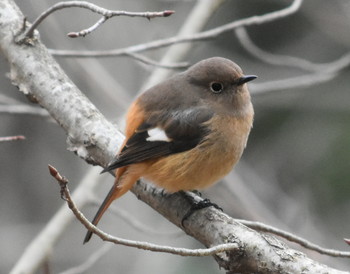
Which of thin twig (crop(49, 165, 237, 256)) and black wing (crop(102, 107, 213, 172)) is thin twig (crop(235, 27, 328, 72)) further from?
thin twig (crop(49, 165, 237, 256))

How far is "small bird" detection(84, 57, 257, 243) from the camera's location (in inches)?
143

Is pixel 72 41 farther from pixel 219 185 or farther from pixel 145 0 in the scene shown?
A: pixel 219 185

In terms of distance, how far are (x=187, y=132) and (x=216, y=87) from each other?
1.39 feet

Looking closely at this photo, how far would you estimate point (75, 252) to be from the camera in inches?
285

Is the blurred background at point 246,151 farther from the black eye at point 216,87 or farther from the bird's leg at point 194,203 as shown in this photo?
the bird's leg at point 194,203

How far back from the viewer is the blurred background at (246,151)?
608 cm

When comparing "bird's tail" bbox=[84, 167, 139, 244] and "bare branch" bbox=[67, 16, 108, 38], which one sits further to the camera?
"bird's tail" bbox=[84, 167, 139, 244]

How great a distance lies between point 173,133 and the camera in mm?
3760

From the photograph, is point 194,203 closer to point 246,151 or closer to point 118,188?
point 118,188

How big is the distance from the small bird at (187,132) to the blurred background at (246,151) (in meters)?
1.20

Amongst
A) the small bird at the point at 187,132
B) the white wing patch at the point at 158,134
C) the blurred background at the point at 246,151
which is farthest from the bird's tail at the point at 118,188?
the blurred background at the point at 246,151

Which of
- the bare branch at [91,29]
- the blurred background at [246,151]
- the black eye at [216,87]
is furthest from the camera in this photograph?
the blurred background at [246,151]

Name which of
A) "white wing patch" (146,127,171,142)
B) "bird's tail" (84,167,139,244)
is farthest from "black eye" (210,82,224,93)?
"bird's tail" (84,167,139,244)

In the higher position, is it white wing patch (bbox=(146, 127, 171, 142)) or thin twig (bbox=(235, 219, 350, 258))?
white wing patch (bbox=(146, 127, 171, 142))
